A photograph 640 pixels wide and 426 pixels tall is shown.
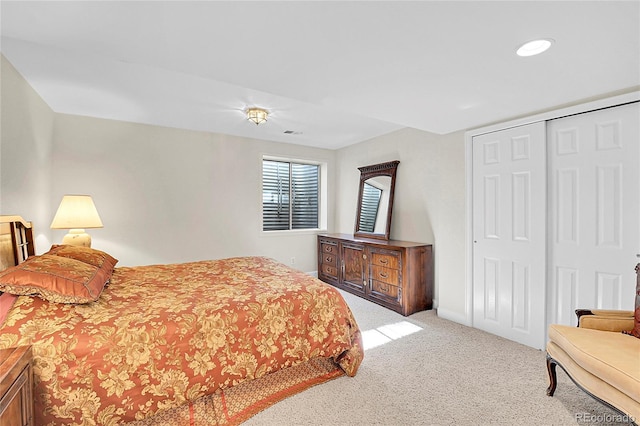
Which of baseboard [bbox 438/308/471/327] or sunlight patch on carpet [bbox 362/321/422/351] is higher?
baseboard [bbox 438/308/471/327]

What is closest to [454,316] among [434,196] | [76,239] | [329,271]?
[434,196]

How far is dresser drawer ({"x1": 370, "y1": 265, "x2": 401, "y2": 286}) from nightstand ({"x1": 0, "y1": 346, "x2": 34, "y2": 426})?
3.25m

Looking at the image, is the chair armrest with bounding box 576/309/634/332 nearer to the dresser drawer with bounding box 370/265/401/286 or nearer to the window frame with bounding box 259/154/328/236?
the dresser drawer with bounding box 370/265/401/286

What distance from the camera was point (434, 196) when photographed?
3.78 metres

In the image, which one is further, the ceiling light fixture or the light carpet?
the ceiling light fixture

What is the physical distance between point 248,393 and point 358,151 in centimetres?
398

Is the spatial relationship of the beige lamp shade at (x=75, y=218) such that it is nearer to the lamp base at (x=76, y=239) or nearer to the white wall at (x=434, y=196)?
the lamp base at (x=76, y=239)

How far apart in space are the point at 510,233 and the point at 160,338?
3.09m

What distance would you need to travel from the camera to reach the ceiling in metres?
1.44

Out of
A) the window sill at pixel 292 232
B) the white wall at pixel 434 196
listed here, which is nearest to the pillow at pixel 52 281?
the window sill at pixel 292 232

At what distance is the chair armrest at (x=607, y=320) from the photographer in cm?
186

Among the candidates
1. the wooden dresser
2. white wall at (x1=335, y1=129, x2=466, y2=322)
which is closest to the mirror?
white wall at (x1=335, y1=129, x2=466, y2=322)

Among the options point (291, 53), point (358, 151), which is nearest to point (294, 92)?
point (291, 53)

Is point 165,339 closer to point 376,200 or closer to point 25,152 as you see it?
point 25,152
